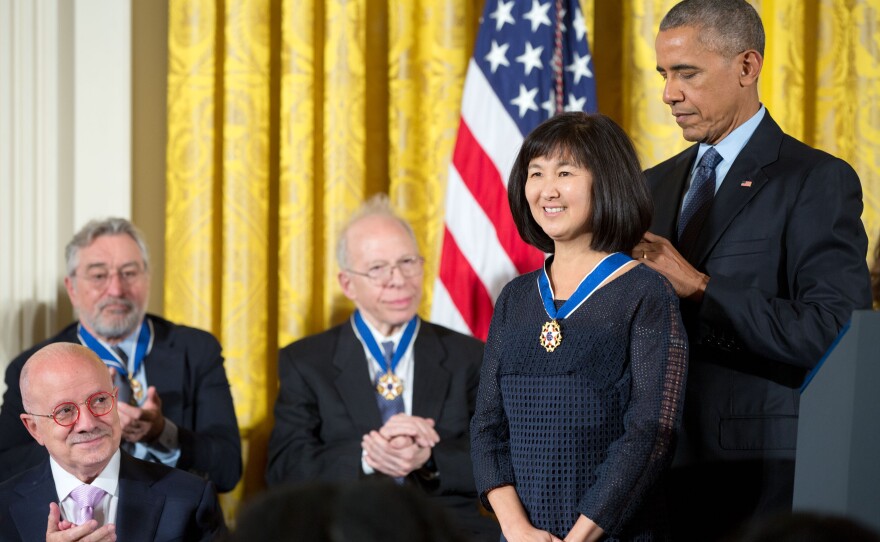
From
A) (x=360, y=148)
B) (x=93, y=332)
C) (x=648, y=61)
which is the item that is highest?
(x=648, y=61)

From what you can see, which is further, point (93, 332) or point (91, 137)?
point (91, 137)

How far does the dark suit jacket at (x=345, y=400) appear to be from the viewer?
12.7ft

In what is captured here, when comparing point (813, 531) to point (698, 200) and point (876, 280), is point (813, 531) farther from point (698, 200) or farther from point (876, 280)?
point (876, 280)

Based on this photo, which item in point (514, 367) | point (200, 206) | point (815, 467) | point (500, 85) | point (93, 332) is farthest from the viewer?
point (200, 206)

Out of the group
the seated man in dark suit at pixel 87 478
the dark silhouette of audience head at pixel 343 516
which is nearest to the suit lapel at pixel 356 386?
the seated man in dark suit at pixel 87 478

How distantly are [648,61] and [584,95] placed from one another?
1.09ft

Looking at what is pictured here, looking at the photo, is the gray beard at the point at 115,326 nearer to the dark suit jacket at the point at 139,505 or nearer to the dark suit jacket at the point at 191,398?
the dark suit jacket at the point at 191,398

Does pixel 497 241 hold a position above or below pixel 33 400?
above

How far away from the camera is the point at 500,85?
4.38 meters

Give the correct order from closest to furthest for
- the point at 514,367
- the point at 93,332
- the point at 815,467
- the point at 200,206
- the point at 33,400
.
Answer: the point at 815,467
the point at 514,367
the point at 33,400
the point at 93,332
the point at 200,206

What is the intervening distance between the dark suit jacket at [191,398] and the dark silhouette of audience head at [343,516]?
295 cm

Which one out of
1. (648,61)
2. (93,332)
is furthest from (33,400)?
(648,61)

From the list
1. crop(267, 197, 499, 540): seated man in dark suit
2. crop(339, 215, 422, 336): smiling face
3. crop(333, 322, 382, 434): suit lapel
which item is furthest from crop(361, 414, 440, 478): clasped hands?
crop(339, 215, 422, 336): smiling face

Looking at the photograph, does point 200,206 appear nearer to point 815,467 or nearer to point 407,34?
point 407,34
